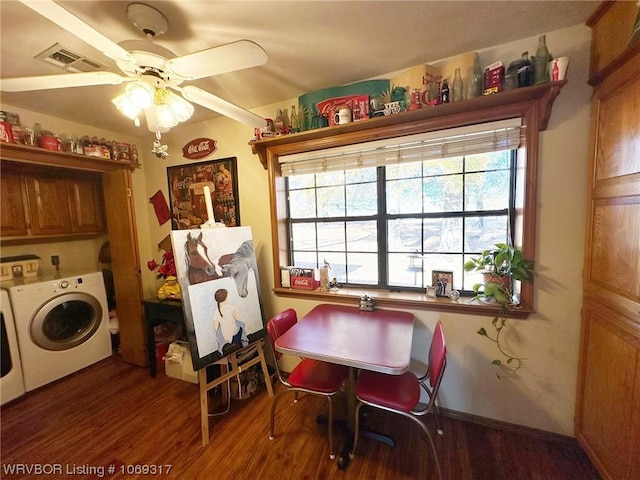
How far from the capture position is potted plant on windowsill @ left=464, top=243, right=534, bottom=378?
4.75ft

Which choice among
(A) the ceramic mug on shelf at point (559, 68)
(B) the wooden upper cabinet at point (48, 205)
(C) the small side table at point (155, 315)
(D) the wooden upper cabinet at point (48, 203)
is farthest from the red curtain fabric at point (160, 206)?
(A) the ceramic mug on shelf at point (559, 68)

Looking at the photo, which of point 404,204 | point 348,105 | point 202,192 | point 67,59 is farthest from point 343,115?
point 67,59

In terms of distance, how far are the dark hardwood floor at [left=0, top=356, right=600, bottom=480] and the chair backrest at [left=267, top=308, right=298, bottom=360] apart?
0.56 meters

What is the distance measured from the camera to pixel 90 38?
2.73 feet

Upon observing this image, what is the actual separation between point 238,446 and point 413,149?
2275 mm

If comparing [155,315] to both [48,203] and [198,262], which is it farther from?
[48,203]

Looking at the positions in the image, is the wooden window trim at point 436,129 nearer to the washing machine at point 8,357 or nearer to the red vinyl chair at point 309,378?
the red vinyl chair at point 309,378

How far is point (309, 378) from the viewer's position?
1.55m

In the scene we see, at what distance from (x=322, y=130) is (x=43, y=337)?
10.00 ft

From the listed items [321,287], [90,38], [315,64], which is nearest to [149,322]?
[321,287]

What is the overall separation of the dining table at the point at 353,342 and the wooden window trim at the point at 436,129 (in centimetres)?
20

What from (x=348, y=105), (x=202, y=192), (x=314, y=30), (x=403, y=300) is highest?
(x=314, y=30)

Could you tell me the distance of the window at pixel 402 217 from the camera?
1.69 m

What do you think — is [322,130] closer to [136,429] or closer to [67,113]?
[67,113]
